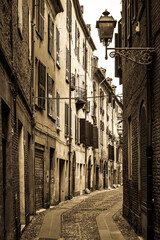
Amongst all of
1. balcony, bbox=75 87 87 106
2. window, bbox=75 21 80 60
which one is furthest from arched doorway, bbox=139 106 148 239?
window, bbox=75 21 80 60

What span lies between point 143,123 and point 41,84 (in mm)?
7208

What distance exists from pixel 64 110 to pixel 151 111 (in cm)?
1515

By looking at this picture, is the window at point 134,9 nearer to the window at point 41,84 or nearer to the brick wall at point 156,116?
the brick wall at point 156,116

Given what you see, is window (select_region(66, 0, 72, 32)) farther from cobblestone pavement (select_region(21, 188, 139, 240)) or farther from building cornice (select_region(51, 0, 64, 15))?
cobblestone pavement (select_region(21, 188, 139, 240))

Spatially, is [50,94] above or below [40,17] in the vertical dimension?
below

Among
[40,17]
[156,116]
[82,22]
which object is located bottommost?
[156,116]

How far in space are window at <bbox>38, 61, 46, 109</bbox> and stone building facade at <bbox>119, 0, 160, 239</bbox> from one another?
10.4 ft

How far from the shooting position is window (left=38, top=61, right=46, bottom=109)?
714 inches

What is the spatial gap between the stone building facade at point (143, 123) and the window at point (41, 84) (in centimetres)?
317

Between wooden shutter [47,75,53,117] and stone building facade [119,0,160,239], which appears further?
wooden shutter [47,75,53,117]

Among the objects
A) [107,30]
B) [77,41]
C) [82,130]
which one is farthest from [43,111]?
[77,41]

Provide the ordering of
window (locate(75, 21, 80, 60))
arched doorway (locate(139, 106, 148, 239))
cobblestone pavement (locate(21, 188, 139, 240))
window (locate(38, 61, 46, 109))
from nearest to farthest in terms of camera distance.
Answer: arched doorway (locate(139, 106, 148, 239)) → cobblestone pavement (locate(21, 188, 139, 240)) → window (locate(38, 61, 46, 109)) → window (locate(75, 21, 80, 60))

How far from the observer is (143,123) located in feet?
39.5

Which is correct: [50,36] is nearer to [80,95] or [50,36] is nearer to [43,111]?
[43,111]
